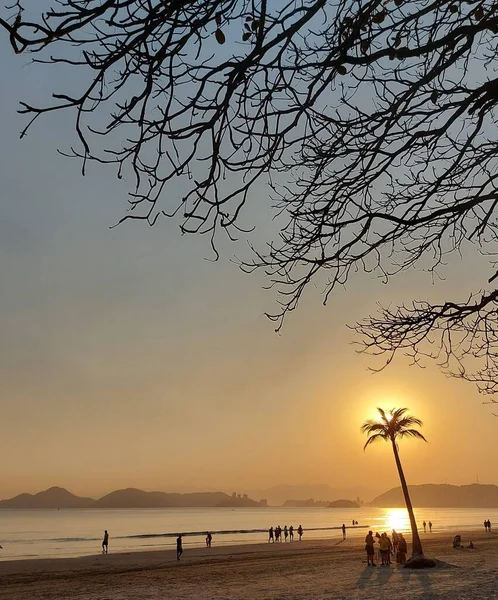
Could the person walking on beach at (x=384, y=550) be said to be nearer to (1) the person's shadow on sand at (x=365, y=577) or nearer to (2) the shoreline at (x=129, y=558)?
(1) the person's shadow on sand at (x=365, y=577)

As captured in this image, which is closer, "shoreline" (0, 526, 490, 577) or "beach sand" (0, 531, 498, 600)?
"beach sand" (0, 531, 498, 600)

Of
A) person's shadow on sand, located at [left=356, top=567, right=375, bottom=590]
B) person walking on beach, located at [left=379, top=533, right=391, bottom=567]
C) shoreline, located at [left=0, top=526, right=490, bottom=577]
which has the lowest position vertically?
person's shadow on sand, located at [left=356, top=567, right=375, bottom=590]

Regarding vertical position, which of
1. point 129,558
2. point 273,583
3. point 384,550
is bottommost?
point 273,583

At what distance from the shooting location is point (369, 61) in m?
3.67

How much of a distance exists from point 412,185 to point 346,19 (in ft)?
5.17

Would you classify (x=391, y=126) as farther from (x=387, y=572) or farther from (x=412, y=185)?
(x=387, y=572)

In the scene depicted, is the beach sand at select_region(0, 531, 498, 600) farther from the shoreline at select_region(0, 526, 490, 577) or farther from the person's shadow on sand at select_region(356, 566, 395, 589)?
the shoreline at select_region(0, 526, 490, 577)

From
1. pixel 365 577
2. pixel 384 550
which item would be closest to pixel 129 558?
pixel 384 550

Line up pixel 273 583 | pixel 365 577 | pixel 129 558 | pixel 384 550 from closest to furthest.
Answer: pixel 273 583, pixel 365 577, pixel 384 550, pixel 129 558

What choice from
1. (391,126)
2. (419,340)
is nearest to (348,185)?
(391,126)

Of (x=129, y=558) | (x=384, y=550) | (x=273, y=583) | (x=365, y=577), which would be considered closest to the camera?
(x=273, y=583)

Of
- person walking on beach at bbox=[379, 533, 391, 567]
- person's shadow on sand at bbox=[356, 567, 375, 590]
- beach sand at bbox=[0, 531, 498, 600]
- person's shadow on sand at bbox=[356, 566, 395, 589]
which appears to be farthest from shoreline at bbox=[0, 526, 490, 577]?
person's shadow on sand at bbox=[356, 566, 395, 589]

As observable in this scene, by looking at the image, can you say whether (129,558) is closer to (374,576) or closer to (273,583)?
(273,583)

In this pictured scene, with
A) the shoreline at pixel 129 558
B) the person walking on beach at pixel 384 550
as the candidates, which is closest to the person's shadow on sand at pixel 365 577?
the person walking on beach at pixel 384 550
